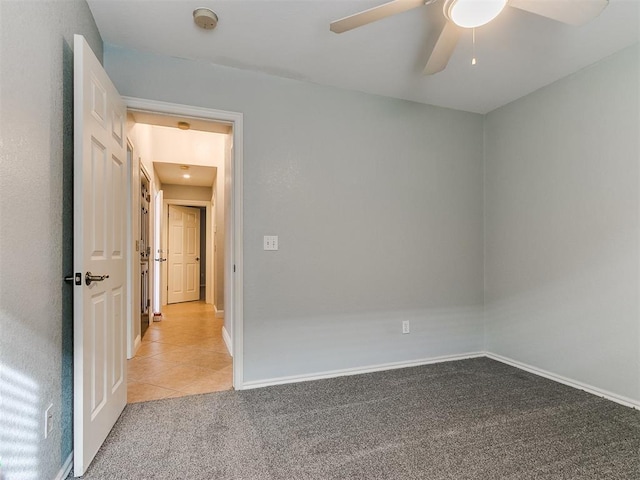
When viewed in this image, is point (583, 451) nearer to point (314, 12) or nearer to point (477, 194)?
point (477, 194)

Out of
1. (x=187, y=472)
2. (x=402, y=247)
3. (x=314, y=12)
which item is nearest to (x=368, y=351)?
(x=402, y=247)

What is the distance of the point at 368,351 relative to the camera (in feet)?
9.57

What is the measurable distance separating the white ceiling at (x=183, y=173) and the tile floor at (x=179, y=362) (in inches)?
91.7

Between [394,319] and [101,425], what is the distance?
2.19m

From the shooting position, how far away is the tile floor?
2561 millimetres

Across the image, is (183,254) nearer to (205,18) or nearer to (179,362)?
(179,362)

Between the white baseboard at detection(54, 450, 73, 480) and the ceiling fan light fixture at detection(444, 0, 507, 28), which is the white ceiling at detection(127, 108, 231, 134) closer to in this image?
the ceiling fan light fixture at detection(444, 0, 507, 28)

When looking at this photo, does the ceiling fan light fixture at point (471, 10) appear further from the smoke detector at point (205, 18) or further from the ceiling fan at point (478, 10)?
the smoke detector at point (205, 18)

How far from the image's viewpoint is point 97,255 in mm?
1735

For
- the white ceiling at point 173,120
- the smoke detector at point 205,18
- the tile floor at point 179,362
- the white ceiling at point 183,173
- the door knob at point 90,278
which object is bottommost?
the tile floor at point 179,362

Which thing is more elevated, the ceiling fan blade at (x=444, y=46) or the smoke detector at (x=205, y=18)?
the smoke detector at (x=205, y=18)

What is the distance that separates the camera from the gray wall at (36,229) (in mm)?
1130

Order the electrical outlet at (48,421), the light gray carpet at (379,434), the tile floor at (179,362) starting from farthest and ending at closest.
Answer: the tile floor at (179,362), the light gray carpet at (379,434), the electrical outlet at (48,421)

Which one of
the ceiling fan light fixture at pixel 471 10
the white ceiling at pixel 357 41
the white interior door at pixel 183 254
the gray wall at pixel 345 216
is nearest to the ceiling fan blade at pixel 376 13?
the ceiling fan light fixture at pixel 471 10
